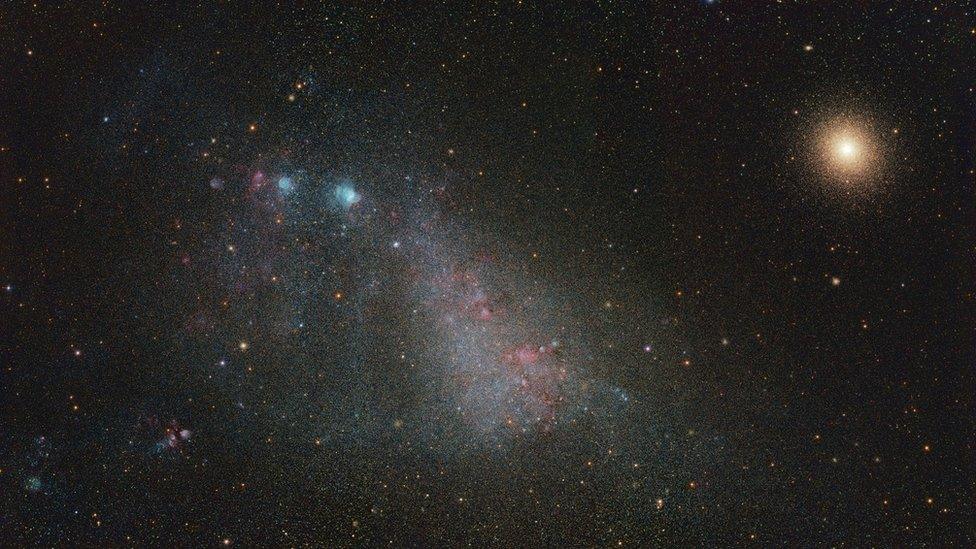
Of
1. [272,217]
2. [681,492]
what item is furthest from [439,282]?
[681,492]

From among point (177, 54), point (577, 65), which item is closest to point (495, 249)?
point (577, 65)

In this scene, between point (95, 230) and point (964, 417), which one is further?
point (95, 230)

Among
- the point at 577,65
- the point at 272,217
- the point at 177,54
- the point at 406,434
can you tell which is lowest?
the point at 406,434

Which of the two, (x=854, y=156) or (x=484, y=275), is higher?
(x=854, y=156)

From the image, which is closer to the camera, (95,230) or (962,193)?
(962,193)

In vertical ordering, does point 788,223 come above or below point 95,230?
below

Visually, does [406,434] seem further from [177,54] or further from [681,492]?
[177,54]

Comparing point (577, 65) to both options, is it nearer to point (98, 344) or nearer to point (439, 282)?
point (439, 282)
